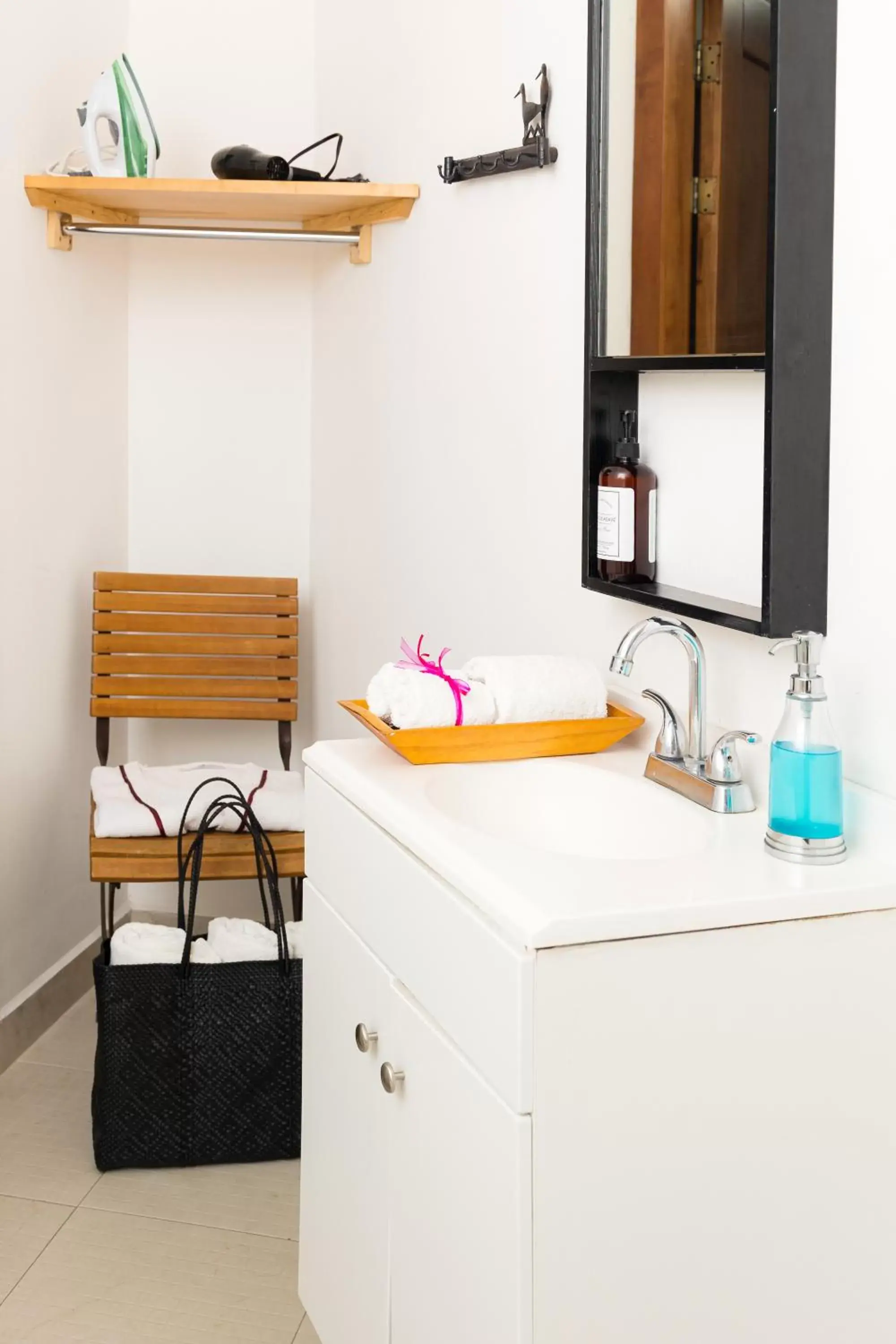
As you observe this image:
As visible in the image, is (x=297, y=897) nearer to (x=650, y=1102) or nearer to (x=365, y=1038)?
(x=365, y=1038)

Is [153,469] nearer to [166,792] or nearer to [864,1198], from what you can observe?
[166,792]

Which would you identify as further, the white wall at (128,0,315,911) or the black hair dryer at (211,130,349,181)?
the white wall at (128,0,315,911)

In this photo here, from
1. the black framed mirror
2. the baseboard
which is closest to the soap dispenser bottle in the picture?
the black framed mirror

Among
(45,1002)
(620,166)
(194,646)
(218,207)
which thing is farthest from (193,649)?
(620,166)

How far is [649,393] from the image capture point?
63.4 inches

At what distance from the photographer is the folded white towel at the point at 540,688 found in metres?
1.55

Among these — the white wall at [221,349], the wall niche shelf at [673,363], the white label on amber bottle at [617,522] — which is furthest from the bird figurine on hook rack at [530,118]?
the white wall at [221,349]

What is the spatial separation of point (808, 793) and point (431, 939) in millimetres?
359

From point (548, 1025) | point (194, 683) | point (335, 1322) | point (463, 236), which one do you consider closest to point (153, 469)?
point (194, 683)

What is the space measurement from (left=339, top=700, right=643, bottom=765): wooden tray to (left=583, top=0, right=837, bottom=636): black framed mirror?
0.16 metres

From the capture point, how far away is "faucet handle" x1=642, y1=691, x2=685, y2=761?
1452 mm

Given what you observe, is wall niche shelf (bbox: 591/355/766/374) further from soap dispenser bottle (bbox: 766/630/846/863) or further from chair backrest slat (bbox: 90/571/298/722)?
chair backrest slat (bbox: 90/571/298/722)

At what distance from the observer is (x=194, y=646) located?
9.12 feet

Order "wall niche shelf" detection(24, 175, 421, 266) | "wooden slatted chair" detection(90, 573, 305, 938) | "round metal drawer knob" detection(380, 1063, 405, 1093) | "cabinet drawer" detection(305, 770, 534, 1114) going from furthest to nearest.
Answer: "wooden slatted chair" detection(90, 573, 305, 938), "wall niche shelf" detection(24, 175, 421, 266), "round metal drawer knob" detection(380, 1063, 405, 1093), "cabinet drawer" detection(305, 770, 534, 1114)
